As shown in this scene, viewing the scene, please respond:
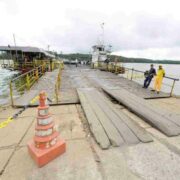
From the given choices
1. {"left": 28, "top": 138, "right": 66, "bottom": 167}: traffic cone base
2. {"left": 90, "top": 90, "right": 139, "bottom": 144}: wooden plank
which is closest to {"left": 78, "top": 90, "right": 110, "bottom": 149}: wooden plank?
{"left": 90, "top": 90, "right": 139, "bottom": 144}: wooden plank

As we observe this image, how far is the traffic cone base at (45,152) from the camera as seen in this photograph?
2.48m

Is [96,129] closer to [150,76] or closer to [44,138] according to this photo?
[44,138]

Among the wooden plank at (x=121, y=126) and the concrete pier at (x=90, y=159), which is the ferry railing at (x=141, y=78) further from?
the concrete pier at (x=90, y=159)

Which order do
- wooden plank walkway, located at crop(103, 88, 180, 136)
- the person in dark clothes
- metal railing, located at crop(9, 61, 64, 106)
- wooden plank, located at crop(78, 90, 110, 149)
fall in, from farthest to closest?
the person in dark clothes
metal railing, located at crop(9, 61, 64, 106)
wooden plank walkway, located at crop(103, 88, 180, 136)
wooden plank, located at crop(78, 90, 110, 149)

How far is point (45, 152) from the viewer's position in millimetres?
2541

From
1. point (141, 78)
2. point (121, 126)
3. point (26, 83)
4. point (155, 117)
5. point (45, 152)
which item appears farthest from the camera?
point (141, 78)

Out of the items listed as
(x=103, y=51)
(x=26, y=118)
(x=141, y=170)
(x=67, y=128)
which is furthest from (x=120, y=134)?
(x=103, y=51)

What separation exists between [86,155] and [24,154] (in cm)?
116

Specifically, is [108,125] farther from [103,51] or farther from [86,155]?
[103,51]

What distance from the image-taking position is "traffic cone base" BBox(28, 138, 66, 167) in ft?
8.13

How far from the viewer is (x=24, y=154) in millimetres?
2836

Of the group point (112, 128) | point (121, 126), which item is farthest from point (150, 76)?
point (112, 128)

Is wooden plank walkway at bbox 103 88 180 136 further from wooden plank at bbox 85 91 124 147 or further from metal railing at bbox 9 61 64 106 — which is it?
metal railing at bbox 9 61 64 106

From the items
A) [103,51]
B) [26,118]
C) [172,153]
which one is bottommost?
[26,118]
